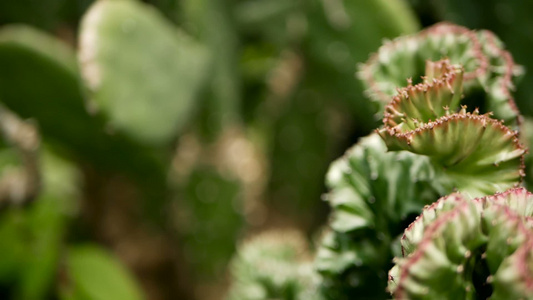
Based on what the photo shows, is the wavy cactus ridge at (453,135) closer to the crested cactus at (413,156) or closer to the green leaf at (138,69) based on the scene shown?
the crested cactus at (413,156)

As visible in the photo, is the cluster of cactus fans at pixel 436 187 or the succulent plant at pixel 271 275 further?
the succulent plant at pixel 271 275

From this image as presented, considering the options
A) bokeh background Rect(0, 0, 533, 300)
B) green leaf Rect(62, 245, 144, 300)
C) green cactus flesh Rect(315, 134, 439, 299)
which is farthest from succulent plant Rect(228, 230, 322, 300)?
green leaf Rect(62, 245, 144, 300)

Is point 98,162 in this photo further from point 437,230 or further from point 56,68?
point 437,230

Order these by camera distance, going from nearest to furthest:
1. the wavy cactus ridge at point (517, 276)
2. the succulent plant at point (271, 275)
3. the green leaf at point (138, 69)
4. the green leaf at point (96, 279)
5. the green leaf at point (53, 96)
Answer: the wavy cactus ridge at point (517, 276), the succulent plant at point (271, 275), the green leaf at point (138, 69), the green leaf at point (53, 96), the green leaf at point (96, 279)

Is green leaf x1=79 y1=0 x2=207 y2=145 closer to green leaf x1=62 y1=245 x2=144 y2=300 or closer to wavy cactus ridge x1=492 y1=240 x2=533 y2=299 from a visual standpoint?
green leaf x1=62 y1=245 x2=144 y2=300

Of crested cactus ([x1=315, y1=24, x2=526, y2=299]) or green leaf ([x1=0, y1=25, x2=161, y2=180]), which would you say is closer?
crested cactus ([x1=315, y1=24, x2=526, y2=299])

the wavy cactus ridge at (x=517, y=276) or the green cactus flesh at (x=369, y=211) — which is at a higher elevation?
the green cactus flesh at (x=369, y=211)

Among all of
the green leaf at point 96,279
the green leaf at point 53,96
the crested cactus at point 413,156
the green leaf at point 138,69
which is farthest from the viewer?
the green leaf at point 96,279

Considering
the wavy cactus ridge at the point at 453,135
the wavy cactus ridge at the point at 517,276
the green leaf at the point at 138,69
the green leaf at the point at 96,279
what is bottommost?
the wavy cactus ridge at the point at 517,276

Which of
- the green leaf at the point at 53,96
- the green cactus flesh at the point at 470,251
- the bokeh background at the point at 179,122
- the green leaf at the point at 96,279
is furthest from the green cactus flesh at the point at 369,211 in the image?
the green leaf at the point at 96,279
